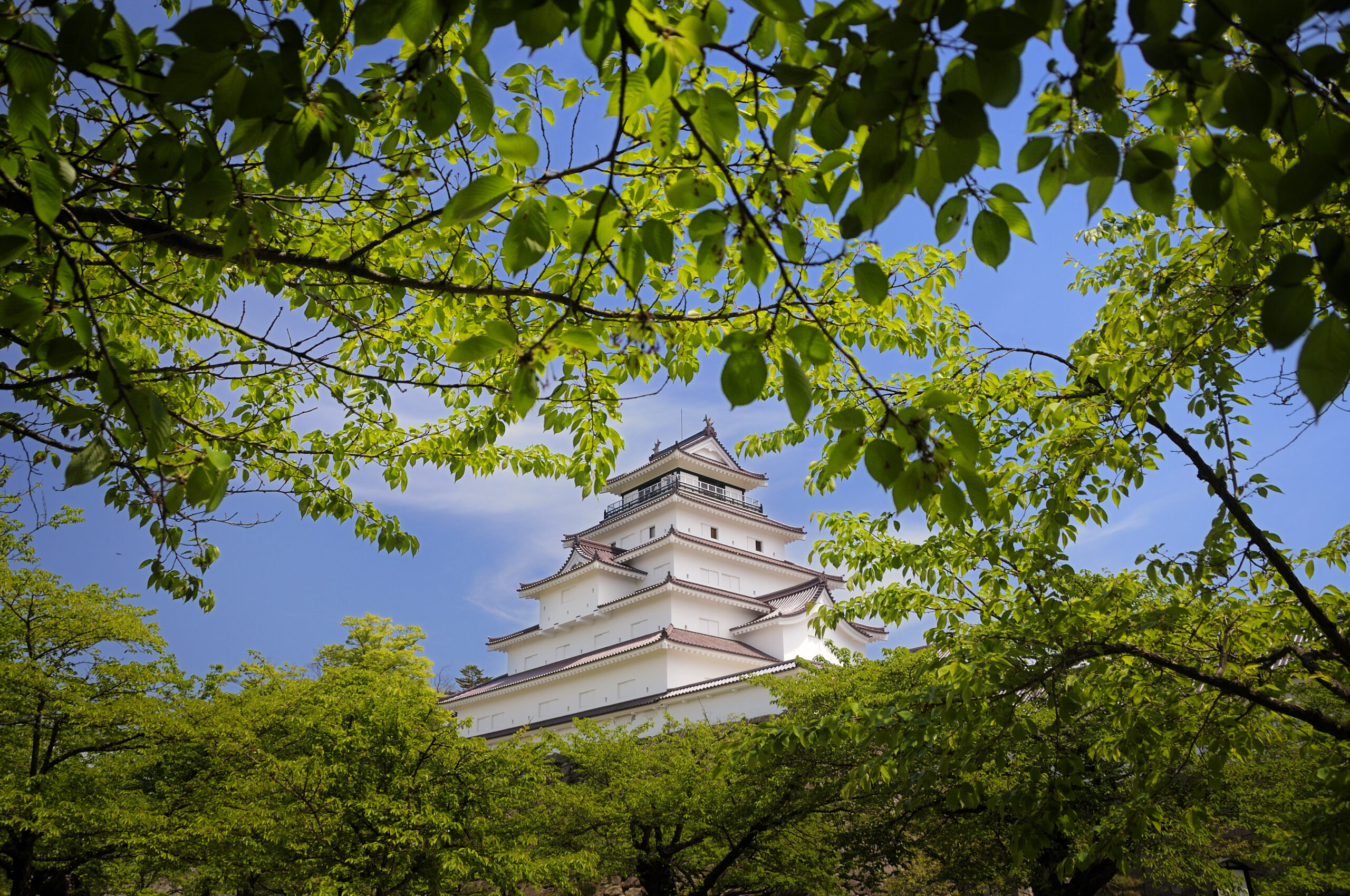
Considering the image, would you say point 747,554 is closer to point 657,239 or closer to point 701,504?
point 701,504

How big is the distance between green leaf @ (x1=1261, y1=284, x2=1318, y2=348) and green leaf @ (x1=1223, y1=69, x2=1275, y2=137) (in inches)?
11.1

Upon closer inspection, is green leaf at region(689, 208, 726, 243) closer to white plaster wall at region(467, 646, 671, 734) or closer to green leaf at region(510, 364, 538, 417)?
green leaf at region(510, 364, 538, 417)

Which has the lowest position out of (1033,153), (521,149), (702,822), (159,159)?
(702,822)

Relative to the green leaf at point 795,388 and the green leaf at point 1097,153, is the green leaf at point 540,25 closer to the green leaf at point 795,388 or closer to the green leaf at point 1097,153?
the green leaf at point 795,388

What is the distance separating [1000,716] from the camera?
366cm

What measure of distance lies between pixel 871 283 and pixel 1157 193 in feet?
1.78

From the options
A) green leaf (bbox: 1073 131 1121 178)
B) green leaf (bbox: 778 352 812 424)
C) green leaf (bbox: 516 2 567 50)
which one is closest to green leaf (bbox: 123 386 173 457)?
green leaf (bbox: 516 2 567 50)

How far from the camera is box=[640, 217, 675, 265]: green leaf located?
143 centimetres

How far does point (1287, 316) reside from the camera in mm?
1026

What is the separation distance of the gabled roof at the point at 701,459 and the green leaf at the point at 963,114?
24548 mm

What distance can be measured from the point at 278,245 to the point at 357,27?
2.69m

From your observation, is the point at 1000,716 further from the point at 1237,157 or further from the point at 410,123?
the point at 410,123

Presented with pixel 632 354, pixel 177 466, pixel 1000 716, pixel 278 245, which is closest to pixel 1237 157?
pixel 632 354

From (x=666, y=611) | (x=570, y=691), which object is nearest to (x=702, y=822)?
(x=666, y=611)
